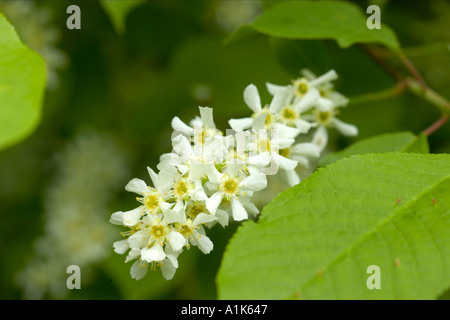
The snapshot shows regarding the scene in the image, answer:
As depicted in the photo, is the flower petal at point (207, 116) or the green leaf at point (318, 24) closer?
the flower petal at point (207, 116)

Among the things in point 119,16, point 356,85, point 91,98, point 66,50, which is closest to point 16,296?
point 91,98

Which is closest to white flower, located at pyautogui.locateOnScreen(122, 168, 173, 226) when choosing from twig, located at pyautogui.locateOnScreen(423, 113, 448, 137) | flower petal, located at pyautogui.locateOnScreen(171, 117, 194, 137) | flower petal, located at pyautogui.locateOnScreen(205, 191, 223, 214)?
flower petal, located at pyautogui.locateOnScreen(205, 191, 223, 214)

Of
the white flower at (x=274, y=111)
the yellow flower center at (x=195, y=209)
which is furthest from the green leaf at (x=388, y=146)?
the yellow flower center at (x=195, y=209)

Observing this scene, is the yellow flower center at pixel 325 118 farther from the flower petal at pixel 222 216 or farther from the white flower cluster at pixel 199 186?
the flower petal at pixel 222 216

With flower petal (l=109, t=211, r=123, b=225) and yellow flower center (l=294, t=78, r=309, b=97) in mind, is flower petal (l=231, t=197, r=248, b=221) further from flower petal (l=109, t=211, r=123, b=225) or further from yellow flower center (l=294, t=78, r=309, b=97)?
yellow flower center (l=294, t=78, r=309, b=97)

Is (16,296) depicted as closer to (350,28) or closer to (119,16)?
(119,16)
